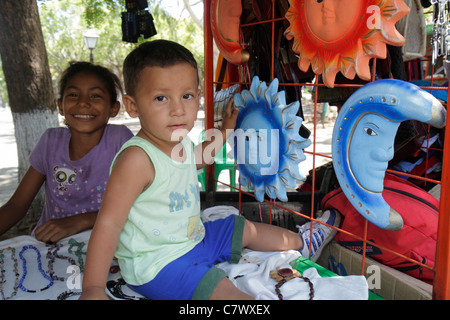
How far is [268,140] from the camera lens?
1.59 metres

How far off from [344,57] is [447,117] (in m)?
0.38

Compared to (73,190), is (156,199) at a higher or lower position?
higher

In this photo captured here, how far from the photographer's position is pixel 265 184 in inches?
66.6

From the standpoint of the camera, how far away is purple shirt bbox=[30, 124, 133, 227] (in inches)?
74.0

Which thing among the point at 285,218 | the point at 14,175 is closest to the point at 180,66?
the point at 285,218

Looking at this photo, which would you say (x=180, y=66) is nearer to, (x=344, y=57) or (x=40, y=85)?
(x=344, y=57)

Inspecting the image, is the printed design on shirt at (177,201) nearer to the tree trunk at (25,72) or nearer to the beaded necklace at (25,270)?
the beaded necklace at (25,270)

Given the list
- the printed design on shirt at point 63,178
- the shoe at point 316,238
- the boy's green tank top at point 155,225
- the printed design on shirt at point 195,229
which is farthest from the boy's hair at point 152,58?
the shoe at point 316,238

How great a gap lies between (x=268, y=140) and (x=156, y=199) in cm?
57

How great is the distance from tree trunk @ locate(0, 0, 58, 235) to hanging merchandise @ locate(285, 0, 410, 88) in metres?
2.75

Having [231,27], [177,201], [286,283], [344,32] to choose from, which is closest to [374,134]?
[344,32]

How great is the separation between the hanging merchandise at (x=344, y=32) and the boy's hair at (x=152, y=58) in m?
0.43

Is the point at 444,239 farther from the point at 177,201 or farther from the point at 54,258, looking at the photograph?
the point at 54,258

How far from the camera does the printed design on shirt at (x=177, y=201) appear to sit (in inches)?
52.7
